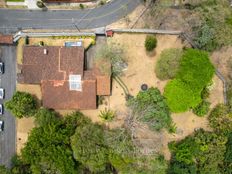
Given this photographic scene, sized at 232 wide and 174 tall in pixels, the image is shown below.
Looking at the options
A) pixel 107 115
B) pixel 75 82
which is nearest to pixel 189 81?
pixel 107 115

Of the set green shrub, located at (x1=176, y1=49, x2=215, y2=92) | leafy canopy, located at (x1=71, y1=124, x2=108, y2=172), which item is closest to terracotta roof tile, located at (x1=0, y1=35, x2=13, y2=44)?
leafy canopy, located at (x1=71, y1=124, x2=108, y2=172)

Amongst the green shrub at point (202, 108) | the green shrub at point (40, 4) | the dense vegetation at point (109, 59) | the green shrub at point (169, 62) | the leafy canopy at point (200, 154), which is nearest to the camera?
the green shrub at point (169, 62)

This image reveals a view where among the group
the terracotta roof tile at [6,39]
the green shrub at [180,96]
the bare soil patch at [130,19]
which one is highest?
the bare soil patch at [130,19]

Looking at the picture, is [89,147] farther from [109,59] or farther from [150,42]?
[150,42]

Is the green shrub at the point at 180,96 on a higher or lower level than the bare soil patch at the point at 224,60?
lower

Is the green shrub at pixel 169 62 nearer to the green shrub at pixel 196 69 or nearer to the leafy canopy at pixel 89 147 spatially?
the green shrub at pixel 196 69

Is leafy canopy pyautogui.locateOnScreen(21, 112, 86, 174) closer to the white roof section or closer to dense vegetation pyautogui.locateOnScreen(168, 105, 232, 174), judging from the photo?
the white roof section

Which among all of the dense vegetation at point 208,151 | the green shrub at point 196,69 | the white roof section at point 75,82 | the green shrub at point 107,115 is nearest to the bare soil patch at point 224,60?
the green shrub at point 196,69
